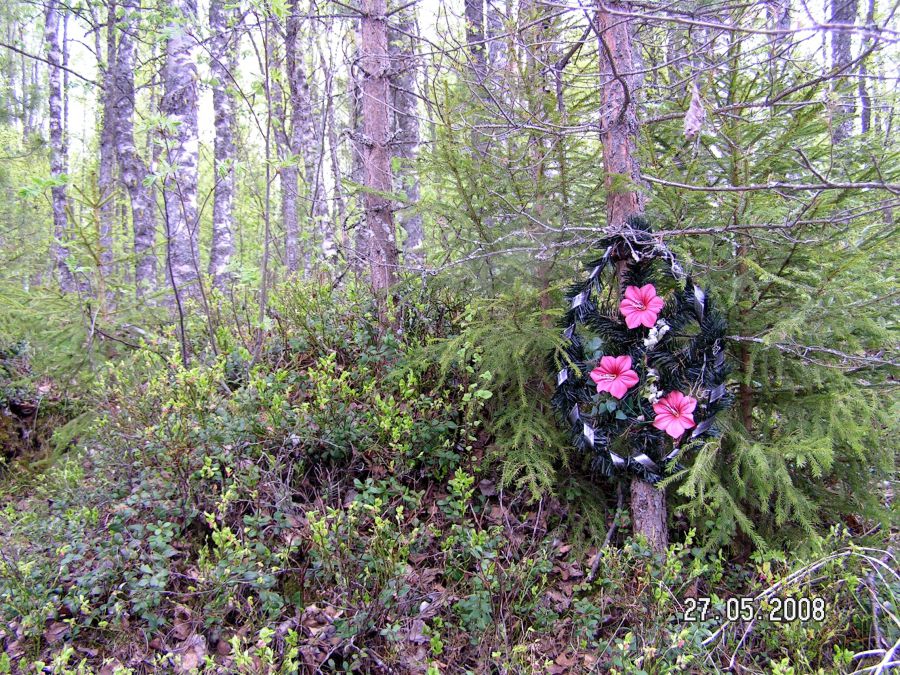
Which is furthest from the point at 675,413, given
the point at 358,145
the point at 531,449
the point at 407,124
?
the point at 407,124

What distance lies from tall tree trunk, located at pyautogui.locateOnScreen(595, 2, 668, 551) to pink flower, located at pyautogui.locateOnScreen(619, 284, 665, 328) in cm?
23

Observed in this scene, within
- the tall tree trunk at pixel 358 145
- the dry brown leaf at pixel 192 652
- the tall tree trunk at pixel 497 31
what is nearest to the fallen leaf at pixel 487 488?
the dry brown leaf at pixel 192 652

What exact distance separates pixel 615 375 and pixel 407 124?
769cm

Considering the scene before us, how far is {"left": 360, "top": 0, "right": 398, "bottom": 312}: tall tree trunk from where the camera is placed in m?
4.77

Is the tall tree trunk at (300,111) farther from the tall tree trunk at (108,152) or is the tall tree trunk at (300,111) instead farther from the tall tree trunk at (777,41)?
the tall tree trunk at (777,41)

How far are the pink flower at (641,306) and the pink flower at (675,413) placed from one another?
0.49 m

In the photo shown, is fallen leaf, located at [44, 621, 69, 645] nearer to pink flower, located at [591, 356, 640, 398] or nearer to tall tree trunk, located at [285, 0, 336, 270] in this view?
pink flower, located at [591, 356, 640, 398]

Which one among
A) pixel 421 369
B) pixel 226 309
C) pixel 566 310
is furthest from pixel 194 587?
pixel 226 309

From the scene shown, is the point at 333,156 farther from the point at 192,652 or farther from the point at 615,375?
the point at 192,652

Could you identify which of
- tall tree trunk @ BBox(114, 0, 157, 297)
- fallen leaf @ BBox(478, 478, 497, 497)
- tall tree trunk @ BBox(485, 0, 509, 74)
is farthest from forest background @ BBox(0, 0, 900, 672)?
tall tree trunk @ BBox(114, 0, 157, 297)

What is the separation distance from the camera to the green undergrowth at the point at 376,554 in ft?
8.95

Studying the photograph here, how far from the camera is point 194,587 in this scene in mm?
2834

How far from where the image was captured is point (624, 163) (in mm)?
3328

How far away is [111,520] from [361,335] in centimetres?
216
